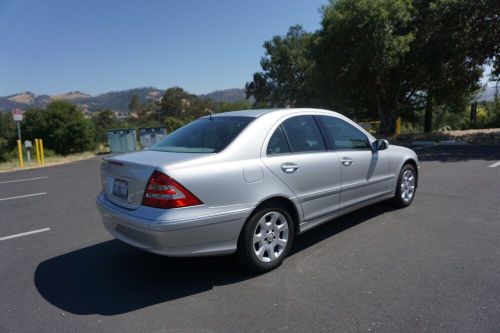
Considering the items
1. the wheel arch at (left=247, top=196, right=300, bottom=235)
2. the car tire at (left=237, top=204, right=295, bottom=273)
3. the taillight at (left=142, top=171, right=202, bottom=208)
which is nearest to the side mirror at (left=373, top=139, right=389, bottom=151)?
the wheel arch at (left=247, top=196, right=300, bottom=235)

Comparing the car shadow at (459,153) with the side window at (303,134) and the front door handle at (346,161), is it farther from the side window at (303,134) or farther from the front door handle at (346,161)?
the side window at (303,134)

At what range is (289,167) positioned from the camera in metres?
3.89

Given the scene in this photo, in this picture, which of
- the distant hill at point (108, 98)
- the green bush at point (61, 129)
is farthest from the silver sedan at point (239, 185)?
the distant hill at point (108, 98)

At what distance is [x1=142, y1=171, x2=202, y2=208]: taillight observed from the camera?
10.5 feet

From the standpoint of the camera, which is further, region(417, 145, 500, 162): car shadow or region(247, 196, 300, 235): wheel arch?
region(417, 145, 500, 162): car shadow

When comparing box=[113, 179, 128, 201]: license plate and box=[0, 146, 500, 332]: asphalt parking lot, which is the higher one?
box=[113, 179, 128, 201]: license plate

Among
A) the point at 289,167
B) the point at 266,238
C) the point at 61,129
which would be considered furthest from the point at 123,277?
the point at 61,129

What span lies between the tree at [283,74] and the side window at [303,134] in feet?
129

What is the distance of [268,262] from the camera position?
12.2 ft

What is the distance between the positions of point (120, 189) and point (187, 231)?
3.06ft

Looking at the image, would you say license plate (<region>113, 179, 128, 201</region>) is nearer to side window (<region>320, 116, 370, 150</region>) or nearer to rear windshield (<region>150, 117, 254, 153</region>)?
rear windshield (<region>150, 117, 254, 153</region>)

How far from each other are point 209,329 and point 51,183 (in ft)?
31.3

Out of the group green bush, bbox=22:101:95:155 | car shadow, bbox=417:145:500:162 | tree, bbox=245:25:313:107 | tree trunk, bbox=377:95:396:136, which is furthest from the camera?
green bush, bbox=22:101:95:155

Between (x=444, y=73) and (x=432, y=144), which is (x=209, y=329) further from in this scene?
(x=444, y=73)
